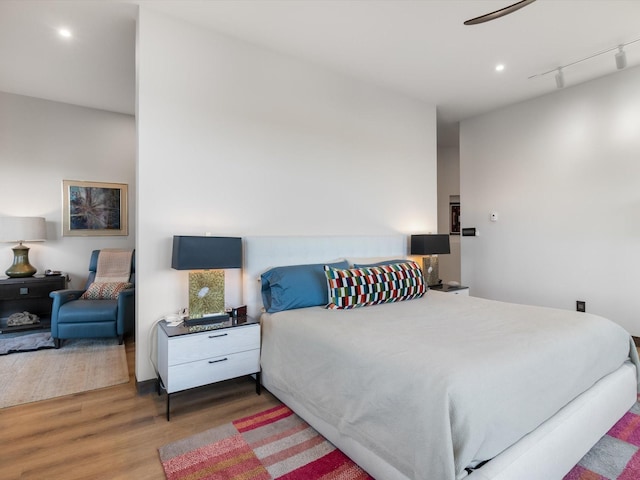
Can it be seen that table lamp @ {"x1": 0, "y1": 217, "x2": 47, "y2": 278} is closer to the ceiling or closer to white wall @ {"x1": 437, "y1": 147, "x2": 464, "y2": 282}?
the ceiling

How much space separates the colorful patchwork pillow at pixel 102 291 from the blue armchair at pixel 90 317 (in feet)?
0.58

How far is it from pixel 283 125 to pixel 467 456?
9.40 feet

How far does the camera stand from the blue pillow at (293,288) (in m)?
2.60

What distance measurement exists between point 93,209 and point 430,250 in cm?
451

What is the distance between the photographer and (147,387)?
99.6 inches

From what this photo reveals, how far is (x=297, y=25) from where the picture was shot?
108 inches

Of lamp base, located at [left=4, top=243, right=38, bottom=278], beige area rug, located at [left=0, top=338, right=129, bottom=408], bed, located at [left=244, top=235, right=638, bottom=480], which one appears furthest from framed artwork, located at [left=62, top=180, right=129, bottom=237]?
bed, located at [left=244, top=235, right=638, bottom=480]

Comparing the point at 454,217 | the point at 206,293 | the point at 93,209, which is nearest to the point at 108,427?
the point at 206,293

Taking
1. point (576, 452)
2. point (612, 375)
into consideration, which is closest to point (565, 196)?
point (612, 375)

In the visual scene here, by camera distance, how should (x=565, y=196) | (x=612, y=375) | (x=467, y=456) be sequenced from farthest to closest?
(x=565, y=196) → (x=612, y=375) → (x=467, y=456)

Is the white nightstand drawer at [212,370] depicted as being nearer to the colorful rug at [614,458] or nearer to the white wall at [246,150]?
the white wall at [246,150]

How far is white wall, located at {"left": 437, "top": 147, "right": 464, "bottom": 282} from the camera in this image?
20.7 feet

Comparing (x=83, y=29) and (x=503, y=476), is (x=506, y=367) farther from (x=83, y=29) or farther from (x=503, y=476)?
(x=83, y=29)

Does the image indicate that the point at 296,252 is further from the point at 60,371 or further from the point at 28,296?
the point at 28,296
